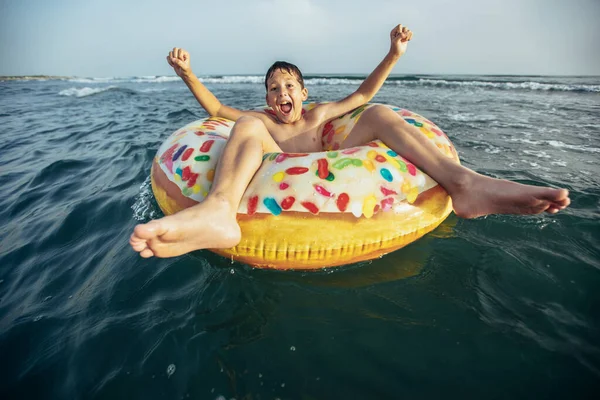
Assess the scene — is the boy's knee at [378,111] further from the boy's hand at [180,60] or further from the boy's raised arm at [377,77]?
the boy's hand at [180,60]

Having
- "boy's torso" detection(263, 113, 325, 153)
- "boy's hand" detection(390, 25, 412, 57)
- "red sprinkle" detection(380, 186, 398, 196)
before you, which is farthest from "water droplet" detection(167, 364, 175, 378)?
"boy's hand" detection(390, 25, 412, 57)

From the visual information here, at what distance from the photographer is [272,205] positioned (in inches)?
68.8

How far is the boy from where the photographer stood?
4.82ft

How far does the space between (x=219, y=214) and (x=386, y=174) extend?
103 centimetres

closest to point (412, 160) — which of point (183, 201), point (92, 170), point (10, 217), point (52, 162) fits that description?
point (183, 201)

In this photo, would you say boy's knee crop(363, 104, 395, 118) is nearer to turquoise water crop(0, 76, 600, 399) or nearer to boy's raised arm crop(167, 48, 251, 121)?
turquoise water crop(0, 76, 600, 399)

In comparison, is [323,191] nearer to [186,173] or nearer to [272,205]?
[272,205]

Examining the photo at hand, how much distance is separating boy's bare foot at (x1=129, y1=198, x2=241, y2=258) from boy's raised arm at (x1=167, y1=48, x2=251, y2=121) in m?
1.49

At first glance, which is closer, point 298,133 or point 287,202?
point 287,202

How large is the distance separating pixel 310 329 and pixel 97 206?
2.51 meters

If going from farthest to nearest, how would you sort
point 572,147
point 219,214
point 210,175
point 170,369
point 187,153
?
point 572,147
point 187,153
point 210,175
point 219,214
point 170,369

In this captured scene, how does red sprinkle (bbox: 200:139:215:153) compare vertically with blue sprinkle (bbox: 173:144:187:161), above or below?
above

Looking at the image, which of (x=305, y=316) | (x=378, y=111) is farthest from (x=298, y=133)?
(x=305, y=316)

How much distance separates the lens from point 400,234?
72.2 inches
